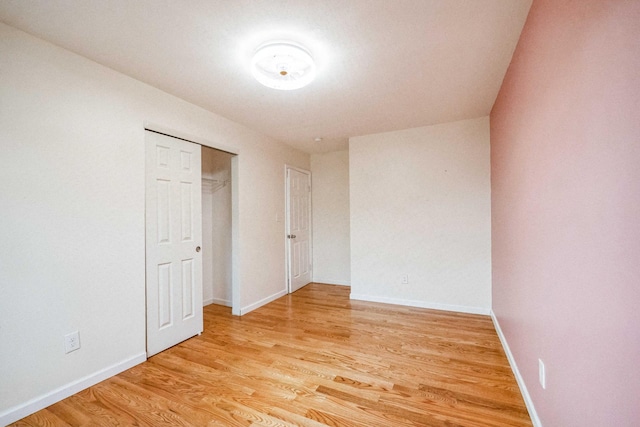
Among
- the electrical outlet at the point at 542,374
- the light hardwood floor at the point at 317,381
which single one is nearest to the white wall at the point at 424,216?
the light hardwood floor at the point at 317,381

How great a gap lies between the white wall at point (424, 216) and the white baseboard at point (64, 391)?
2.72m

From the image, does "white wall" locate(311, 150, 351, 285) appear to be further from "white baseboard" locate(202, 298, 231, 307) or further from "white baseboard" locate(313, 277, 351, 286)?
"white baseboard" locate(202, 298, 231, 307)

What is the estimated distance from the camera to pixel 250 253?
133 inches

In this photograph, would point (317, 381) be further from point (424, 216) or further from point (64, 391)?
point (424, 216)

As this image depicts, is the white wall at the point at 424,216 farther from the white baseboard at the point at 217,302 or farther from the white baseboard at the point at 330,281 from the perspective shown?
the white baseboard at the point at 217,302

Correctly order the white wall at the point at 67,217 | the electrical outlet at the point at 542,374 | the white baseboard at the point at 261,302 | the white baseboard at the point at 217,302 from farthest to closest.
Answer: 1. the white baseboard at the point at 217,302
2. the white baseboard at the point at 261,302
3. the white wall at the point at 67,217
4. the electrical outlet at the point at 542,374

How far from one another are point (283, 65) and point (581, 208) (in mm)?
1782

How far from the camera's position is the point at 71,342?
1807 mm

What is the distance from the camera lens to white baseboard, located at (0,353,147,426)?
1.55m

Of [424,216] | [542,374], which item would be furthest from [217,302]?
[542,374]

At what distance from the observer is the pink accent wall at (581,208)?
698 millimetres

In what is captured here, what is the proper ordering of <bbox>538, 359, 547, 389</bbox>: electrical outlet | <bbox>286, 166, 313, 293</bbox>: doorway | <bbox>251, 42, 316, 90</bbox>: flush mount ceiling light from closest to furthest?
<bbox>538, 359, 547, 389</bbox>: electrical outlet, <bbox>251, 42, 316, 90</bbox>: flush mount ceiling light, <bbox>286, 166, 313, 293</bbox>: doorway

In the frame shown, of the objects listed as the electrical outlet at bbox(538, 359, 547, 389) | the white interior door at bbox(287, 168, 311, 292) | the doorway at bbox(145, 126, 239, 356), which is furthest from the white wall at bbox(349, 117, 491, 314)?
the doorway at bbox(145, 126, 239, 356)

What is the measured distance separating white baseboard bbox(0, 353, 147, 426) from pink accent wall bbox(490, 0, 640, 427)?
281 centimetres
